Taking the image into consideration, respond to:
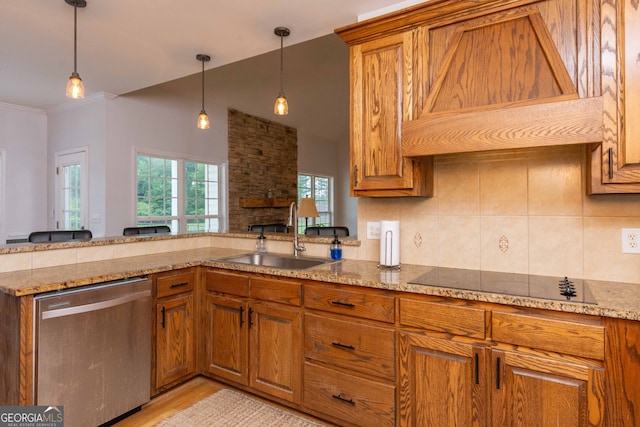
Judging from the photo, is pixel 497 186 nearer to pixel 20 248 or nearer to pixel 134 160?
pixel 20 248

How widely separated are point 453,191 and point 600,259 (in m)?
0.80

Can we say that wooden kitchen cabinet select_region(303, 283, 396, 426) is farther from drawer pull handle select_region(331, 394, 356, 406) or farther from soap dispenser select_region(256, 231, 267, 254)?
soap dispenser select_region(256, 231, 267, 254)

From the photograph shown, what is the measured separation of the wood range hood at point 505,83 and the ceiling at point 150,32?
60cm

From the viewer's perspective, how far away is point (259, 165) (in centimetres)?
666

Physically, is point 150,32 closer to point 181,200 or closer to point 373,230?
point 373,230

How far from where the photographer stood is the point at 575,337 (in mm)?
1430

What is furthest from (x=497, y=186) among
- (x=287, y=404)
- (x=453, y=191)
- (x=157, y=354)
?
(x=157, y=354)

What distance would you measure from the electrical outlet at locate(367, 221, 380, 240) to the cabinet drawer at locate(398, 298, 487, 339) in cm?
72

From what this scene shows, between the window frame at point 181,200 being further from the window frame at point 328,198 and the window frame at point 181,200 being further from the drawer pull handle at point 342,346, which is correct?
the drawer pull handle at point 342,346

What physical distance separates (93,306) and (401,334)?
5.23ft

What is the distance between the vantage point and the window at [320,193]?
320 inches

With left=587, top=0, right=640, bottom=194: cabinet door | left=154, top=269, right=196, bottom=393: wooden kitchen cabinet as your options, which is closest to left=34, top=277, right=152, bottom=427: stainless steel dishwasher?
left=154, top=269, right=196, bottom=393: wooden kitchen cabinet

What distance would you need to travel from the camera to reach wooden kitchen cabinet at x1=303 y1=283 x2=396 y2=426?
6.02ft

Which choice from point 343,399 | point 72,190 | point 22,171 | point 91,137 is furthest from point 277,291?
point 22,171
